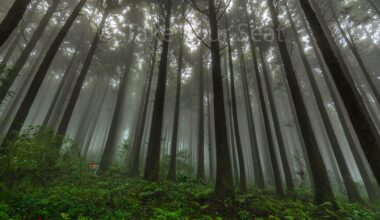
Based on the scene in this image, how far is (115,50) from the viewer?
18.2 metres

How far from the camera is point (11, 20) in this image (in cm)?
500

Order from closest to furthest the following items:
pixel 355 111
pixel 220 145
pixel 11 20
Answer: pixel 355 111 → pixel 11 20 → pixel 220 145

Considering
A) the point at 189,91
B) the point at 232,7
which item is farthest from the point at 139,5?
the point at 189,91

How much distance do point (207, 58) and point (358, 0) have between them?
13.4 meters

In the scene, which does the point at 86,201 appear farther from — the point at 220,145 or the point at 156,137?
the point at 156,137

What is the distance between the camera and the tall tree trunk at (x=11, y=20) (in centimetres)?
480

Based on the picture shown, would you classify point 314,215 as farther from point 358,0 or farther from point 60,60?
point 60,60

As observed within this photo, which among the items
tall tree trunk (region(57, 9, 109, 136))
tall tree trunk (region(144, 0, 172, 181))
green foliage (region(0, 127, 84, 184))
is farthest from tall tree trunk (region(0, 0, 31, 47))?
tall tree trunk (region(57, 9, 109, 136))

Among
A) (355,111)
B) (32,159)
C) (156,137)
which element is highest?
(156,137)

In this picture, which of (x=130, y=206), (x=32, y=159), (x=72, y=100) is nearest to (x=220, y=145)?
(x=130, y=206)

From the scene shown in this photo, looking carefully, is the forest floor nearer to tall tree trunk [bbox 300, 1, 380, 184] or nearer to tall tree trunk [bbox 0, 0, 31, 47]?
tall tree trunk [bbox 300, 1, 380, 184]

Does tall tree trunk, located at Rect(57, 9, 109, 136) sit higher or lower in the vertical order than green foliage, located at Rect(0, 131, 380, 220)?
higher

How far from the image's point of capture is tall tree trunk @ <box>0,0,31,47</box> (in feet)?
15.8

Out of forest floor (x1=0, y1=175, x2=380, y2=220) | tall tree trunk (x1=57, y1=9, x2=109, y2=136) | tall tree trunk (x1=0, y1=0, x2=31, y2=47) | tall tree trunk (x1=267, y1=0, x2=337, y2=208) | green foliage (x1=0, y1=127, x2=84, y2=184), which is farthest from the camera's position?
tall tree trunk (x1=57, y1=9, x2=109, y2=136)
